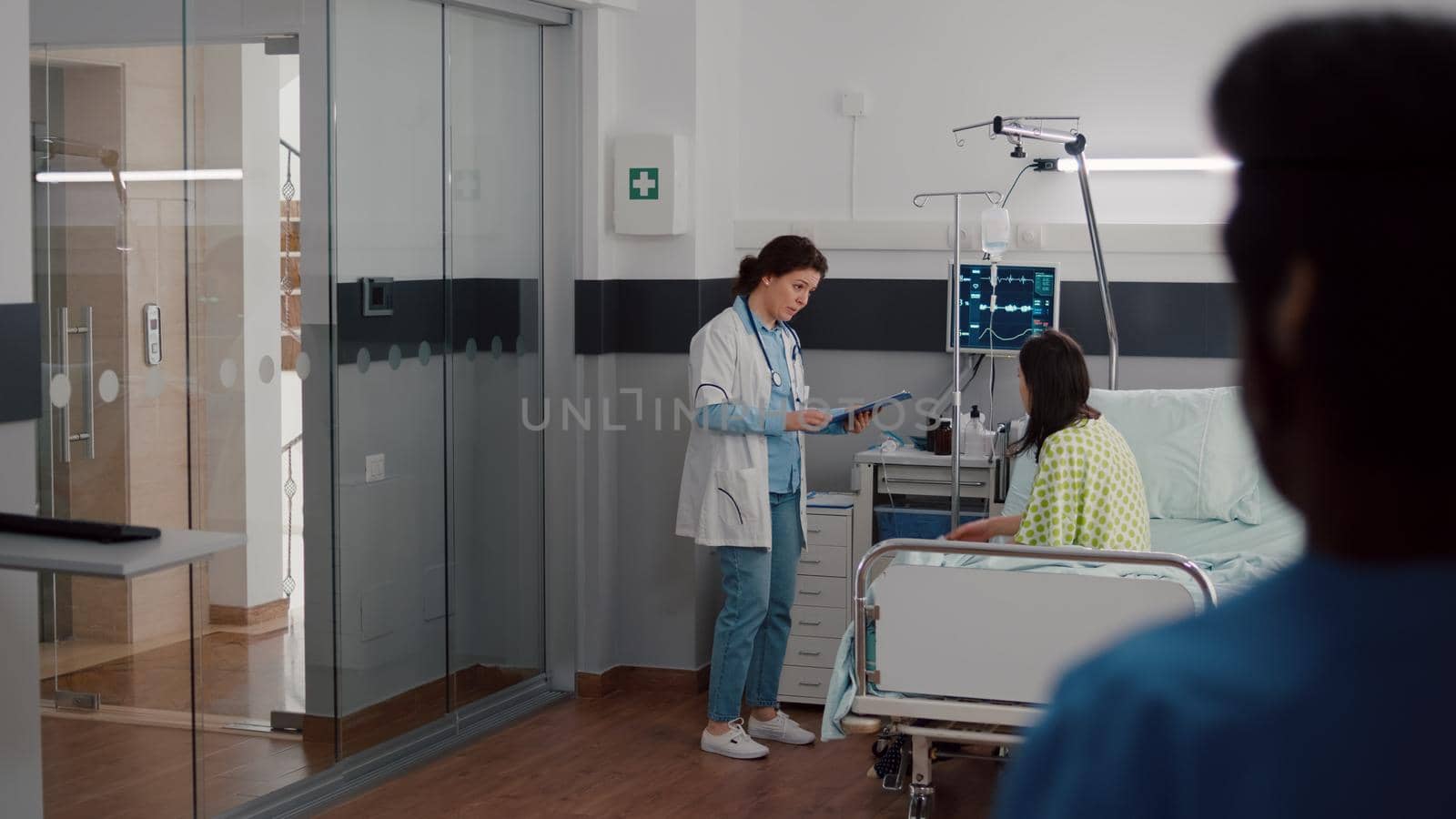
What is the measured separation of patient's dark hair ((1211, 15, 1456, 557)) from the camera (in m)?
0.48

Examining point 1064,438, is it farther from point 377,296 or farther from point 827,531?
point 377,296

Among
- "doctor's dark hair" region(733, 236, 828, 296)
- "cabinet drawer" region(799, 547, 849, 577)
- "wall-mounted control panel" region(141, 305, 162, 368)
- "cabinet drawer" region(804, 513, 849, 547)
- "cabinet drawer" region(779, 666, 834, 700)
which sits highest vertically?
"doctor's dark hair" region(733, 236, 828, 296)

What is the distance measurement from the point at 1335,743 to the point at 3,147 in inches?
113

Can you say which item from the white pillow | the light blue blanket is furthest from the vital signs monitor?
the light blue blanket

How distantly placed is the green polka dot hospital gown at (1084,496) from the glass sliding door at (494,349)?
1.97 meters

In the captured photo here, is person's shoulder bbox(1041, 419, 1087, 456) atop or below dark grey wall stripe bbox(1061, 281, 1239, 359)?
below

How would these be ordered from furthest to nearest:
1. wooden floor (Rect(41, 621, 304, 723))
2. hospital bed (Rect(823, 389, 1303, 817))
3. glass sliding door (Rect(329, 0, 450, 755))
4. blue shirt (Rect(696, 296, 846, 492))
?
blue shirt (Rect(696, 296, 846, 492)), glass sliding door (Rect(329, 0, 450, 755)), wooden floor (Rect(41, 621, 304, 723)), hospital bed (Rect(823, 389, 1303, 817))

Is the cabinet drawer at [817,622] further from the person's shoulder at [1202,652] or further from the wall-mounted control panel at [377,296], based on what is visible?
the person's shoulder at [1202,652]

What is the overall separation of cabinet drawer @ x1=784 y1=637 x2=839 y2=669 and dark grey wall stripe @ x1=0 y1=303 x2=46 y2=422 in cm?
269

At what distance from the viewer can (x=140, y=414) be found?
3.37 m

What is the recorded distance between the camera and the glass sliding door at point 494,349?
15.0 feet

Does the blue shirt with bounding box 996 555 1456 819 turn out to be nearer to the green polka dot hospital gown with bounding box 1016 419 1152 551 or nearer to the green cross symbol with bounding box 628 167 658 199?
the green polka dot hospital gown with bounding box 1016 419 1152 551

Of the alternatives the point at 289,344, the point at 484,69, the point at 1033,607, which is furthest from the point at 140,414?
the point at 1033,607

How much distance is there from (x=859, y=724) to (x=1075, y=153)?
7.30 feet
